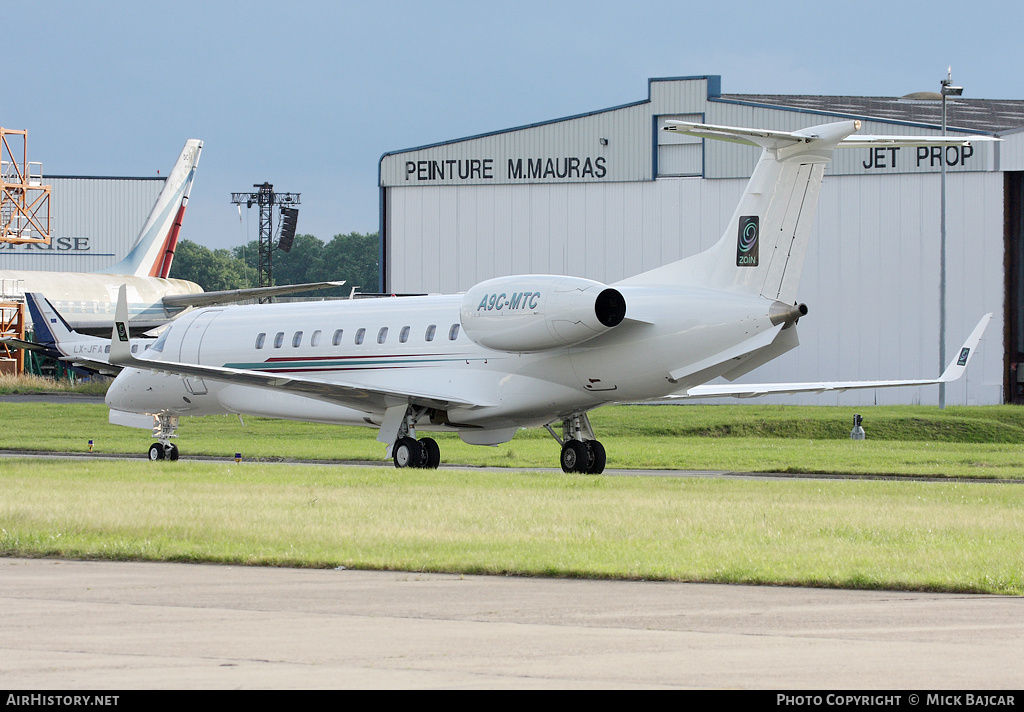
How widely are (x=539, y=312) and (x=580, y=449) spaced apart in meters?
3.51

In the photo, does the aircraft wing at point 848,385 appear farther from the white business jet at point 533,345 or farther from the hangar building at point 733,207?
the hangar building at point 733,207

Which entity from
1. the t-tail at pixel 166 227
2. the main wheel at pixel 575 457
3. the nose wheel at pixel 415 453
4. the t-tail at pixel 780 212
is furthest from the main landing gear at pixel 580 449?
the t-tail at pixel 166 227

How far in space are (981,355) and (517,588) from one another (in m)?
39.7

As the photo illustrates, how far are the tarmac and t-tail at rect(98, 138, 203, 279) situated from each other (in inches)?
2238

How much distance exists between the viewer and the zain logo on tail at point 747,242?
70.1 ft

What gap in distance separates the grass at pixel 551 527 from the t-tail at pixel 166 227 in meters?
46.8

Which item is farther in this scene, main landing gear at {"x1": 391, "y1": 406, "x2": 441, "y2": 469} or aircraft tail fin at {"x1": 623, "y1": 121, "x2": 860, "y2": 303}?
main landing gear at {"x1": 391, "y1": 406, "x2": 441, "y2": 469}

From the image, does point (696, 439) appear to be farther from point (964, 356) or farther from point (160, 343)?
point (160, 343)

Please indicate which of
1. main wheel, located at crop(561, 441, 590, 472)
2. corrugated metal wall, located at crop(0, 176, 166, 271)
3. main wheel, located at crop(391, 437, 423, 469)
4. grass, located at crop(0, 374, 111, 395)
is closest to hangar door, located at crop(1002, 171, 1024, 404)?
main wheel, located at crop(561, 441, 590, 472)

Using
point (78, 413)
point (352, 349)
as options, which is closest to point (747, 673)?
point (352, 349)

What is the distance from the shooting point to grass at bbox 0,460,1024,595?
457 inches

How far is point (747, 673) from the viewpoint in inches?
279

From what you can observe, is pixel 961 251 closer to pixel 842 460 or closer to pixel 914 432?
pixel 914 432

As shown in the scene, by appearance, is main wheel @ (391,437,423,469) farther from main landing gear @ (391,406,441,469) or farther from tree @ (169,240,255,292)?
tree @ (169,240,255,292)
